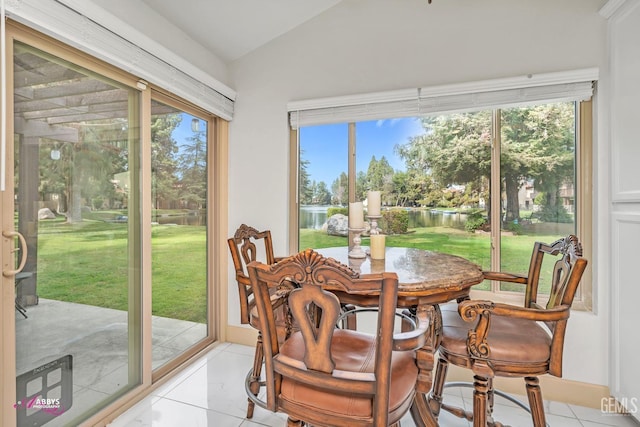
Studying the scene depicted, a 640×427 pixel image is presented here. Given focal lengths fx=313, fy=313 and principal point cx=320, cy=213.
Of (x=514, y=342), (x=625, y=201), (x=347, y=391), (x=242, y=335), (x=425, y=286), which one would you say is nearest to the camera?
(x=347, y=391)

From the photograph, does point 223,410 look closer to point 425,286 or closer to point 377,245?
point 377,245

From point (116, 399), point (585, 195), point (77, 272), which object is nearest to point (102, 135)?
point (77, 272)

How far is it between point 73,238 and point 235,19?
1.91 metres

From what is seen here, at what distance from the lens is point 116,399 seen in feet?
A: 6.28

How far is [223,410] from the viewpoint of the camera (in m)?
1.96

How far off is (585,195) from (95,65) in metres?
3.12

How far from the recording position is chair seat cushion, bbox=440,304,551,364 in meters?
1.34

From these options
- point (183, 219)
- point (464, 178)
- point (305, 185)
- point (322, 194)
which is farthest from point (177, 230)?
point (464, 178)

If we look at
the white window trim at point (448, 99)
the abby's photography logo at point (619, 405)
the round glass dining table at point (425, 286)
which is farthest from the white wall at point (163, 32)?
the abby's photography logo at point (619, 405)

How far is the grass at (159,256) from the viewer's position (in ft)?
5.32

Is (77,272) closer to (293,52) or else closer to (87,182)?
(87,182)

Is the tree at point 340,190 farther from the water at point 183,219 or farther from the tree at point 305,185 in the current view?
the water at point 183,219

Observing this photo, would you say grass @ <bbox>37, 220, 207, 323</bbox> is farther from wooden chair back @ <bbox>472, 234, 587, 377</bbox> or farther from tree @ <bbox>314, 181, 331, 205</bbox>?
wooden chair back @ <bbox>472, 234, 587, 377</bbox>

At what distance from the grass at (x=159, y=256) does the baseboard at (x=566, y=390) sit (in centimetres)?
65
